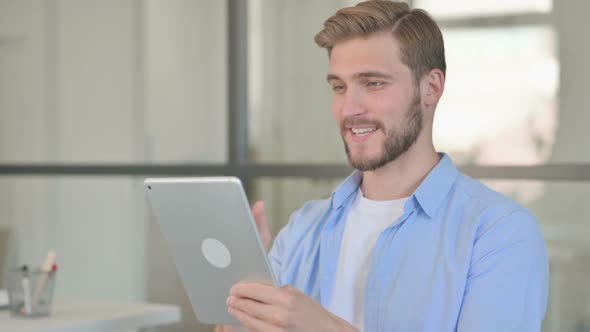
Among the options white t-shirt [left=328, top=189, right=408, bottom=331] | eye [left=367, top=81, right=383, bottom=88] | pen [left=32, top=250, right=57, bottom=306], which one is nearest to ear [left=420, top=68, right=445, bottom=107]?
eye [left=367, top=81, right=383, bottom=88]

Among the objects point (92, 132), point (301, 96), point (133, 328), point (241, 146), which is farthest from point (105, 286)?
point (133, 328)

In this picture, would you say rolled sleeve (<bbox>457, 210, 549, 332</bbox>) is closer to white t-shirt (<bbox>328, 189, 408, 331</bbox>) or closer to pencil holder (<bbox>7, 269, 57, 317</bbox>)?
white t-shirt (<bbox>328, 189, 408, 331</bbox>)

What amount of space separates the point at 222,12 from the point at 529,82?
1351 mm

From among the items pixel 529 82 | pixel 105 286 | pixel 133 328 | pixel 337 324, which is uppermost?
pixel 529 82

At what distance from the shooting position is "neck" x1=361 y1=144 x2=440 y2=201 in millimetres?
1973

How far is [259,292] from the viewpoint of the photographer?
65.4 inches

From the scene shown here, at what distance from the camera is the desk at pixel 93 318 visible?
2250 millimetres

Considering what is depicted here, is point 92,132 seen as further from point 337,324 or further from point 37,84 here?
point 337,324

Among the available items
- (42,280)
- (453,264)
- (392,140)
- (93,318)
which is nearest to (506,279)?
(453,264)

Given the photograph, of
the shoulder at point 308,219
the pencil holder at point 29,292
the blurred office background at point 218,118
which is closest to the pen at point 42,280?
the pencil holder at point 29,292

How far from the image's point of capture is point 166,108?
4102 mm

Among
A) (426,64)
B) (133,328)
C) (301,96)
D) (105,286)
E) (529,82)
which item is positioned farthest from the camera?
(105,286)

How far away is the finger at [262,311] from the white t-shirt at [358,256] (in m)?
0.34

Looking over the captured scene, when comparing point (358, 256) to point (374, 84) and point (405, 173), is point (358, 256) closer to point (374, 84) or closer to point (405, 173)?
point (405, 173)
